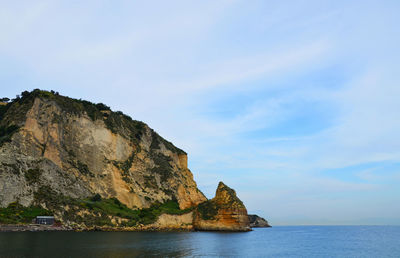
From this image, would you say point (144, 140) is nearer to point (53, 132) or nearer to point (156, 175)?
point (156, 175)

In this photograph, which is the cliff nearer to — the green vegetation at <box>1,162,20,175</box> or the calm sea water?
the green vegetation at <box>1,162,20,175</box>

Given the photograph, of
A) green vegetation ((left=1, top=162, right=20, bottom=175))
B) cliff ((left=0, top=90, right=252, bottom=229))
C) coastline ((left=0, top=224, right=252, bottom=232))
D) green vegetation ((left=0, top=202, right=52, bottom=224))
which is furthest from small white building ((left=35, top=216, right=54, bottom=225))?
green vegetation ((left=1, top=162, right=20, bottom=175))

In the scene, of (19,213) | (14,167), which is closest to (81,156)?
(14,167)

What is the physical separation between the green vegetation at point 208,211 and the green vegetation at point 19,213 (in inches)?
1874

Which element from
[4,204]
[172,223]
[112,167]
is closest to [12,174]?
[4,204]

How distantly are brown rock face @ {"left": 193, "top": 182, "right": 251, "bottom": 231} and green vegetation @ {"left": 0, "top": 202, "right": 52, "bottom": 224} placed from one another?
47.7 meters

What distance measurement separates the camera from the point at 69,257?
3062cm

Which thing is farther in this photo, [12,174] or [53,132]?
[53,132]

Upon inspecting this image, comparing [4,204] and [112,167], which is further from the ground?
[112,167]

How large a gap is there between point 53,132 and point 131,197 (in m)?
29.8

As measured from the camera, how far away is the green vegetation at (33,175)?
75.2 metres

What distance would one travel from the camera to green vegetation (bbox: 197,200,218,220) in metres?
102

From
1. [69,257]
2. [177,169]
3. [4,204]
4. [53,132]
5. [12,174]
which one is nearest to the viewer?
[69,257]

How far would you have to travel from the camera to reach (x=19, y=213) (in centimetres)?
6650
